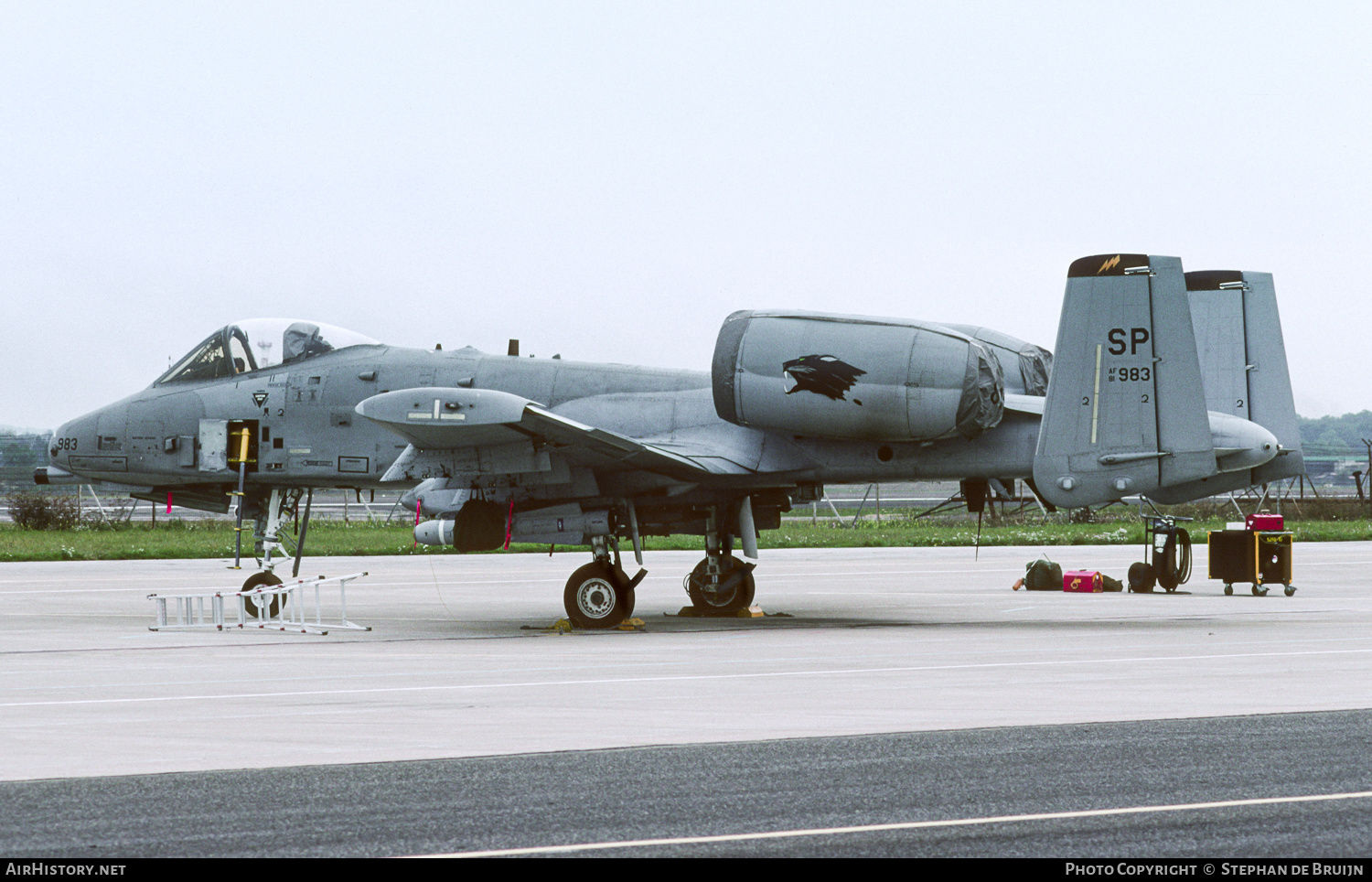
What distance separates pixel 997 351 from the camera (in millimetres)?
16953

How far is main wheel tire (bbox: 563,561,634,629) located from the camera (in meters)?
16.2

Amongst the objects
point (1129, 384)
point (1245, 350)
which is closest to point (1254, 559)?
point (1245, 350)

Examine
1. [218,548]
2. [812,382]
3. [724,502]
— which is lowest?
[218,548]

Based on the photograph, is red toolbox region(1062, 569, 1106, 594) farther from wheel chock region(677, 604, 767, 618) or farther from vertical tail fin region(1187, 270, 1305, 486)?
wheel chock region(677, 604, 767, 618)

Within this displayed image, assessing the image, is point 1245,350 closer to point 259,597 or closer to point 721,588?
point 721,588

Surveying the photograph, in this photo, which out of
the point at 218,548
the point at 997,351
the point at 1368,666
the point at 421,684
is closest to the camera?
the point at 421,684

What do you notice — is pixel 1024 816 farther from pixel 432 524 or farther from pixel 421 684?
pixel 432 524

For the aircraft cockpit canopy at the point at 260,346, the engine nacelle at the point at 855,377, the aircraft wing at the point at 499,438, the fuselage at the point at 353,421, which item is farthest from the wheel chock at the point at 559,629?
the aircraft cockpit canopy at the point at 260,346

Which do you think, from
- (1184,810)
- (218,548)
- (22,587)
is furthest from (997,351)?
(218,548)

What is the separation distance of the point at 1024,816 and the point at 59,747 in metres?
5.46

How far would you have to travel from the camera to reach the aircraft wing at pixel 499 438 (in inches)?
571

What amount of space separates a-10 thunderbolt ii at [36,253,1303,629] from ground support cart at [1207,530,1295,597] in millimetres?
4229

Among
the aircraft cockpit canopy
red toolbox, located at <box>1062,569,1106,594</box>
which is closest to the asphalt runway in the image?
the aircraft cockpit canopy

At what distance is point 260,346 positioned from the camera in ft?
60.8
